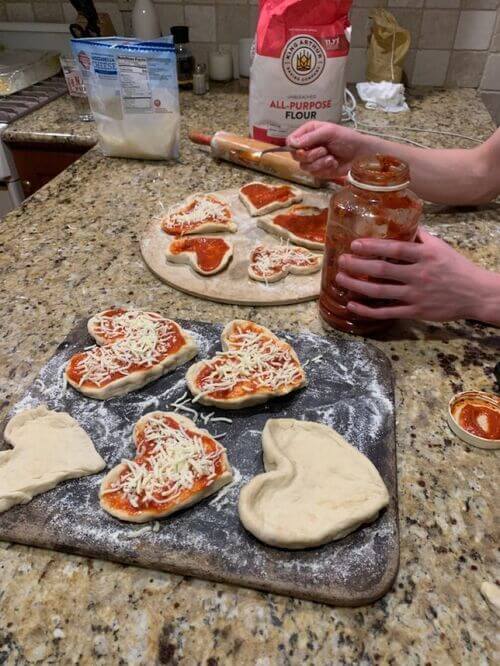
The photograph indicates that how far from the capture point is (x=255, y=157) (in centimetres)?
179

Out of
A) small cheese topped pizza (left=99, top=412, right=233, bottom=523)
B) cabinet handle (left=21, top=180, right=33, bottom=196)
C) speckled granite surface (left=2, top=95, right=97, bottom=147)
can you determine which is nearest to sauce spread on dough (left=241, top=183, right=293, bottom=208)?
speckled granite surface (left=2, top=95, right=97, bottom=147)

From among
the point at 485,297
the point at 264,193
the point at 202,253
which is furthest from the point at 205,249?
the point at 485,297

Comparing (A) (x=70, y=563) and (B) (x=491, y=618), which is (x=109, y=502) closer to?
(A) (x=70, y=563)

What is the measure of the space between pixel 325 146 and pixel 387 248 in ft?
2.20

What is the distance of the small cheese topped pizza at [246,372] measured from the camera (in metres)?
0.95

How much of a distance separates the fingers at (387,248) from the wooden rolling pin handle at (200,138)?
1132 millimetres

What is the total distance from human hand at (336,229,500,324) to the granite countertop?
0.10 meters

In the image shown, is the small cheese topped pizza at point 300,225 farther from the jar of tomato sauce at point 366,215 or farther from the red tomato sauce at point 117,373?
the red tomato sauce at point 117,373

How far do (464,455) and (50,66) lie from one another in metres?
2.75

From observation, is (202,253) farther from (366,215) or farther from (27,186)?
(27,186)

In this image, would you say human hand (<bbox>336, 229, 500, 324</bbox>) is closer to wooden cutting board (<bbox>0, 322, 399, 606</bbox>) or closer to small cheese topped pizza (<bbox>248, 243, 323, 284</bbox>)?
wooden cutting board (<bbox>0, 322, 399, 606</bbox>)

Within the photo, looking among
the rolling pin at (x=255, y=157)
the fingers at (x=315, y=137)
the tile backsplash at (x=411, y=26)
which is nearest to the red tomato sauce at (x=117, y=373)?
the fingers at (x=315, y=137)

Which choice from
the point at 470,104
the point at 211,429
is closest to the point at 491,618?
the point at 211,429

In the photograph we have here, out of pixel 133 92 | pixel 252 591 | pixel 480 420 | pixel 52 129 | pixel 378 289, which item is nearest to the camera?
pixel 252 591
